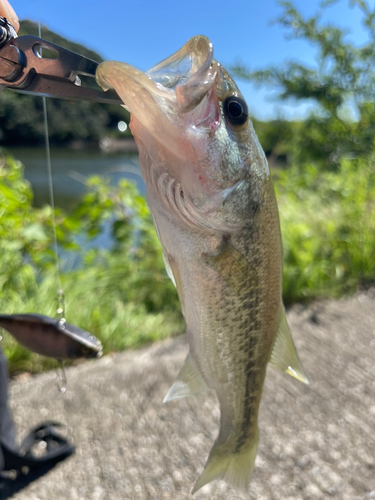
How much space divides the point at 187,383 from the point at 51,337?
1.92ft

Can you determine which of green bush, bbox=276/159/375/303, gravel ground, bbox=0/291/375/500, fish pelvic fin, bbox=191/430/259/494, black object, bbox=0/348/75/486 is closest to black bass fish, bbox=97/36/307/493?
fish pelvic fin, bbox=191/430/259/494

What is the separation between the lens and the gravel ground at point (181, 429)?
226 cm

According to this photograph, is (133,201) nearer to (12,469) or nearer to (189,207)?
(12,469)

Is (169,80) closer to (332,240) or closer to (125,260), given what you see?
(125,260)

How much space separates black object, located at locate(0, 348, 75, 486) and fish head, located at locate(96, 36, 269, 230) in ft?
5.39

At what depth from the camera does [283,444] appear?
2578 millimetres

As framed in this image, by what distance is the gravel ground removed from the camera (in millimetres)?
2260

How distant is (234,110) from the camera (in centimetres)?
114

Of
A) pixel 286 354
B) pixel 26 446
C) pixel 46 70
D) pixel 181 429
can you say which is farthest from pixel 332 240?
pixel 46 70

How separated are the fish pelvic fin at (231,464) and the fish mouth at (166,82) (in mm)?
1357

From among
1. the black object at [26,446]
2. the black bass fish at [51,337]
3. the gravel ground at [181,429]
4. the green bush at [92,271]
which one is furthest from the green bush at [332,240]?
the black bass fish at [51,337]

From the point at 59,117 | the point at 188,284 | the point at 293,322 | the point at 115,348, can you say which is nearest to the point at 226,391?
the point at 188,284

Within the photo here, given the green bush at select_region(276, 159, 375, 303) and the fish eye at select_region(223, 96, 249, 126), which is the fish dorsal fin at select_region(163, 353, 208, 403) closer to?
the fish eye at select_region(223, 96, 249, 126)

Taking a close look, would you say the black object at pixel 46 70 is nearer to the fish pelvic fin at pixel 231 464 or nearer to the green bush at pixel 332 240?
the fish pelvic fin at pixel 231 464
